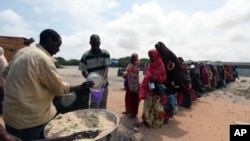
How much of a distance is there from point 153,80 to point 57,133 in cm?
350

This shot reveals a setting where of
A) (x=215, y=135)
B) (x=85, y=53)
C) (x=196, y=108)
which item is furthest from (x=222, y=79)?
(x=85, y=53)

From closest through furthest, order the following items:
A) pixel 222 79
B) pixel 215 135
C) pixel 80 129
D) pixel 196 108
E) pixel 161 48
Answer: pixel 80 129
pixel 215 135
pixel 161 48
pixel 196 108
pixel 222 79

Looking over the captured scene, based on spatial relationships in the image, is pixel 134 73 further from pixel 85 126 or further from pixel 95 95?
pixel 85 126

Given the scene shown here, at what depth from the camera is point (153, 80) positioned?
5750 mm

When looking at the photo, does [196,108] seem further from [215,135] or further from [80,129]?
[80,129]

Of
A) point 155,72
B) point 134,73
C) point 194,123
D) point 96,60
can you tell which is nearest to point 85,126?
point 96,60

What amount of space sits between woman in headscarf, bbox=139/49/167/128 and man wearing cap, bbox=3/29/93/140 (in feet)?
11.0

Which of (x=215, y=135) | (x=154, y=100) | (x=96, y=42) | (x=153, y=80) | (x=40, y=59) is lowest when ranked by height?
(x=215, y=135)

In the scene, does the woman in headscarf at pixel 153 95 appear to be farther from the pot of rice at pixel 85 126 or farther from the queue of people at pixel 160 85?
the pot of rice at pixel 85 126

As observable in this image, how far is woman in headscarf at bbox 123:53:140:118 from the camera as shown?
249 inches

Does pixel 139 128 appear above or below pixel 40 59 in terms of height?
below

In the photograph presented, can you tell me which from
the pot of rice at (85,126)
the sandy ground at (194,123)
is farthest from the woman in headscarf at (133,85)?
the pot of rice at (85,126)

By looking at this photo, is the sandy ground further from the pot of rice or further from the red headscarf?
the pot of rice

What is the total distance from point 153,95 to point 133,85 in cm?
68
